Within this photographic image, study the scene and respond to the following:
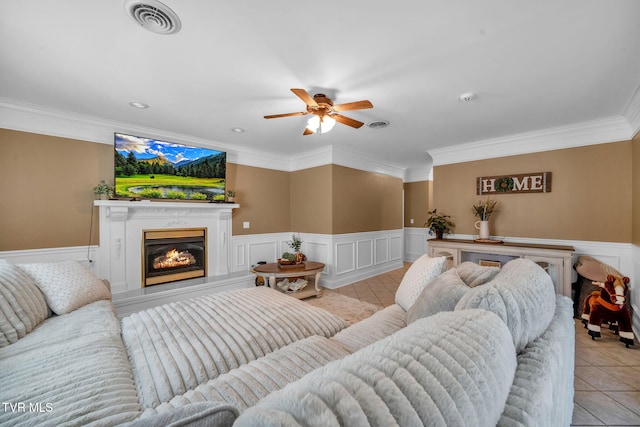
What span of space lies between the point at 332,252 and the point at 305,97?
9.37 feet

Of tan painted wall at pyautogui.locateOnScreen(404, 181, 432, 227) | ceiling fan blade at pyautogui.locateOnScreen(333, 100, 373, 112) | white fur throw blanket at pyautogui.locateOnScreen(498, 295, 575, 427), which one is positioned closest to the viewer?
white fur throw blanket at pyautogui.locateOnScreen(498, 295, 575, 427)

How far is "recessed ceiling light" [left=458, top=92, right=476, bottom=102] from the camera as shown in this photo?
8.00 ft

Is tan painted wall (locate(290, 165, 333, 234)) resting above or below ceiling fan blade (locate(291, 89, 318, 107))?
below

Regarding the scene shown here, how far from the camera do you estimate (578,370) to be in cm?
206

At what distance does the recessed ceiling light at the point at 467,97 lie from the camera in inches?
96.0

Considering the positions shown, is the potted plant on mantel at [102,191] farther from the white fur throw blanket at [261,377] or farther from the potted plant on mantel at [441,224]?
the potted plant on mantel at [441,224]

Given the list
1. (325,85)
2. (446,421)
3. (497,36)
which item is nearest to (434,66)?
(497,36)

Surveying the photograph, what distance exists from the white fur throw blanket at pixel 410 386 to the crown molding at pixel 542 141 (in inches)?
158

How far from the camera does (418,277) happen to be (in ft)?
6.19

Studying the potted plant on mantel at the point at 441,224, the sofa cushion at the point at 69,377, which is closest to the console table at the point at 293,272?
the sofa cushion at the point at 69,377

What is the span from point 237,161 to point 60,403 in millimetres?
3903

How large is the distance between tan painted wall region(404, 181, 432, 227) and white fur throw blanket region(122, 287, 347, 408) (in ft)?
17.1

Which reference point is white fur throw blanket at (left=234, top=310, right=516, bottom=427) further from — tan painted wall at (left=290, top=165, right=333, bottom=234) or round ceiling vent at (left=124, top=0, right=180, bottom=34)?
tan painted wall at (left=290, top=165, right=333, bottom=234)

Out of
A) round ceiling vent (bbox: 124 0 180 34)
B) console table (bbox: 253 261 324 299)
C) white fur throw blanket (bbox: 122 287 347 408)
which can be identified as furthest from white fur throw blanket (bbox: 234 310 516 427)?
console table (bbox: 253 261 324 299)
